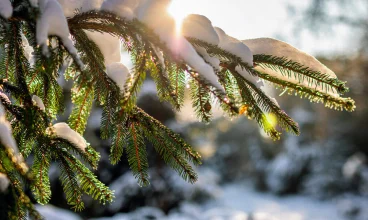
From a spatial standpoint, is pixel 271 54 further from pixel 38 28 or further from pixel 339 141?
pixel 339 141

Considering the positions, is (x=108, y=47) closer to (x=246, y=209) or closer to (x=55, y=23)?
(x=55, y=23)

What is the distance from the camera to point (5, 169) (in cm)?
86

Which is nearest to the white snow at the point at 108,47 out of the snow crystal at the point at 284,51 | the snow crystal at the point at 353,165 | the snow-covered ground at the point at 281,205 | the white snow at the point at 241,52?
the white snow at the point at 241,52

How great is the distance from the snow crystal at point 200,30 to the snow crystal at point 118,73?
240mm

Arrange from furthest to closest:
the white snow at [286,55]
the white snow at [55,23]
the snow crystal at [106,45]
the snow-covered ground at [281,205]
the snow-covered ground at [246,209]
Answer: the snow-covered ground at [281,205] < the snow-covered ground at [246,209] < the snow crystal at [106,45] < the white snow at [286,55] < the white snow at [55,23]

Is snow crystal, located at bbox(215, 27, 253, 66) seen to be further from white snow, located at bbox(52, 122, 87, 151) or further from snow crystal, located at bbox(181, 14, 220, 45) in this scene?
white snow, located at bbox(52, 122, 87, 151)

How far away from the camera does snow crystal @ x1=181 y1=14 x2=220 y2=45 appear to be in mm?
1080

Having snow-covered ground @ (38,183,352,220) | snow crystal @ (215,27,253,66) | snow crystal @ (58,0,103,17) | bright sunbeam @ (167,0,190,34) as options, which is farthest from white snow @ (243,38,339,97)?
snow-covered ground @ (38,183,352,220)

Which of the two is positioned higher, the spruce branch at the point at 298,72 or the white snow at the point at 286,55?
the white snow at the point at 286,55

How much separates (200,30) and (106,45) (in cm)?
39

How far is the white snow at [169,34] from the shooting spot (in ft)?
3.00

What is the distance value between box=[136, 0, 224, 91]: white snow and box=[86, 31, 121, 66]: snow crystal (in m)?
0.26

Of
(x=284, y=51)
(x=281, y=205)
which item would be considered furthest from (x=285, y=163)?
(x=284, y=51)

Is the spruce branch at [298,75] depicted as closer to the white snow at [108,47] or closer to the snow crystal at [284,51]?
the snow crystal at [284,51]
